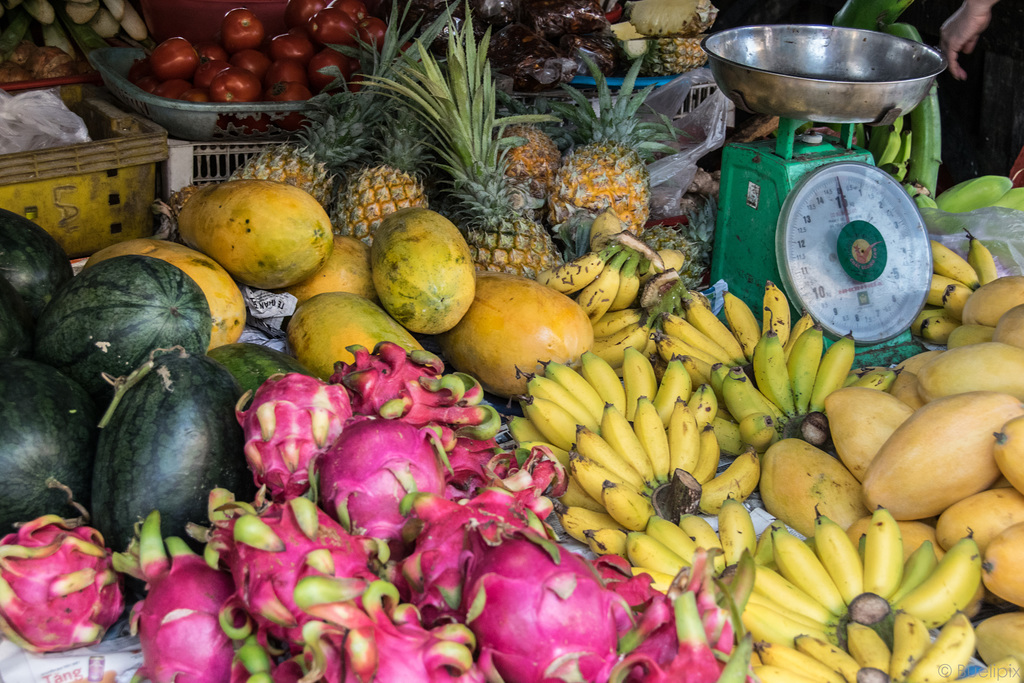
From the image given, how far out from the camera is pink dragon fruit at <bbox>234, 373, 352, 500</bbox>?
3.66ft

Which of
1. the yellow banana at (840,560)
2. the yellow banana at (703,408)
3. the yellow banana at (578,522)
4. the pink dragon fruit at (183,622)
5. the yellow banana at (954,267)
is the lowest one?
the yellow banana at (578,522)

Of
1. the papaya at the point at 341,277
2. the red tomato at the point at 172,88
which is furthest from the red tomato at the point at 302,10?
the papaya at the point at 341,277

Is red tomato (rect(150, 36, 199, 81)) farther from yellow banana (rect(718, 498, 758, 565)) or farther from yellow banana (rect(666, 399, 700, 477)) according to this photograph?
yellow banana (rect(718, 498, 758, 565))

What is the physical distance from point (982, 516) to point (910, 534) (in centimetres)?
15

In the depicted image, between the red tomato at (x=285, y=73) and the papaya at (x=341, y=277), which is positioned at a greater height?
the red tomato at (x=285, y=73)

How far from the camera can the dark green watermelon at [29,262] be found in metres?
1.68

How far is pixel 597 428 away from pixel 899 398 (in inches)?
31.0

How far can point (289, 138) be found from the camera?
3170 millimetres

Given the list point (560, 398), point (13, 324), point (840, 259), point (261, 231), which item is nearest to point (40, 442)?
point (13, 324)

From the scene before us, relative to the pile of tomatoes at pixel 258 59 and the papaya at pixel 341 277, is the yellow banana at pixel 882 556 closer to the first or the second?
the papaya at pixel 341 277

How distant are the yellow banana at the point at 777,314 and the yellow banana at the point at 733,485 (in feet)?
1.88

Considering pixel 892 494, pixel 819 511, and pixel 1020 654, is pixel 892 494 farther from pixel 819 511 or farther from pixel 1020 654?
pixel 1020 654

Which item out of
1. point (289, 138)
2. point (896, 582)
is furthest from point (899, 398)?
point (289, 138)

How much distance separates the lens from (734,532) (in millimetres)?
1478
